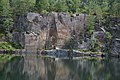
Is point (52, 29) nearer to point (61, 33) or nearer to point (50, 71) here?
point (61, 33)

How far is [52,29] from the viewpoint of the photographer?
109375mm

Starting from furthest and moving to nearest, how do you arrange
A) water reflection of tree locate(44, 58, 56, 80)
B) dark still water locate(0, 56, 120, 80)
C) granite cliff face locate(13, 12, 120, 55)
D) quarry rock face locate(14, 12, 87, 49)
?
quarry rock face locate(14, 12, 87, 49) < granite cliff face locate(13, 12, 120, 55) < dark still water locate(0, 56, 120, 80) < water reflection of tree locate(44, 58, 56, 80)

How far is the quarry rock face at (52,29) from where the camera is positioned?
105 metres

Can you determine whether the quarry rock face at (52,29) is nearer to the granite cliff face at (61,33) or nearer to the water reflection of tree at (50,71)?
the granite cliff face at (61,33)

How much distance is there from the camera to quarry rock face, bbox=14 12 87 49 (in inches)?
4131

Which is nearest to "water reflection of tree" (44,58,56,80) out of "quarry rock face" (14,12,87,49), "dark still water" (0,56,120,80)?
"dark still water" (0,56,120,80)

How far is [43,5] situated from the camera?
11231 cm

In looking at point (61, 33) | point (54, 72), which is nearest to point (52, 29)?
point (61, 33)

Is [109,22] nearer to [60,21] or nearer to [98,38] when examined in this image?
[98,38]

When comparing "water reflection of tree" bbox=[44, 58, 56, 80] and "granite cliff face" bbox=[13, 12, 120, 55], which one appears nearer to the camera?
"water reflection of tree" bbox=[44, 58, 56, 80]

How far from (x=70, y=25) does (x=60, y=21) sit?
4.02m

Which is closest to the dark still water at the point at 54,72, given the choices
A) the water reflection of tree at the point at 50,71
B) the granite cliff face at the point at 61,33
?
the water reflection of tree at the point at 50,71

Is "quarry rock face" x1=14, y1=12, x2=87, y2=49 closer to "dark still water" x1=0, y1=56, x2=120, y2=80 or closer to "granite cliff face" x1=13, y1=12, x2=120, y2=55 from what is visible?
"granite cliff face" x1=13, y1=12, x2=120, y2=55

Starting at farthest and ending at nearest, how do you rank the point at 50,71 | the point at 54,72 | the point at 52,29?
the point at 52,29, the point at 50,71, the point at 54,72
